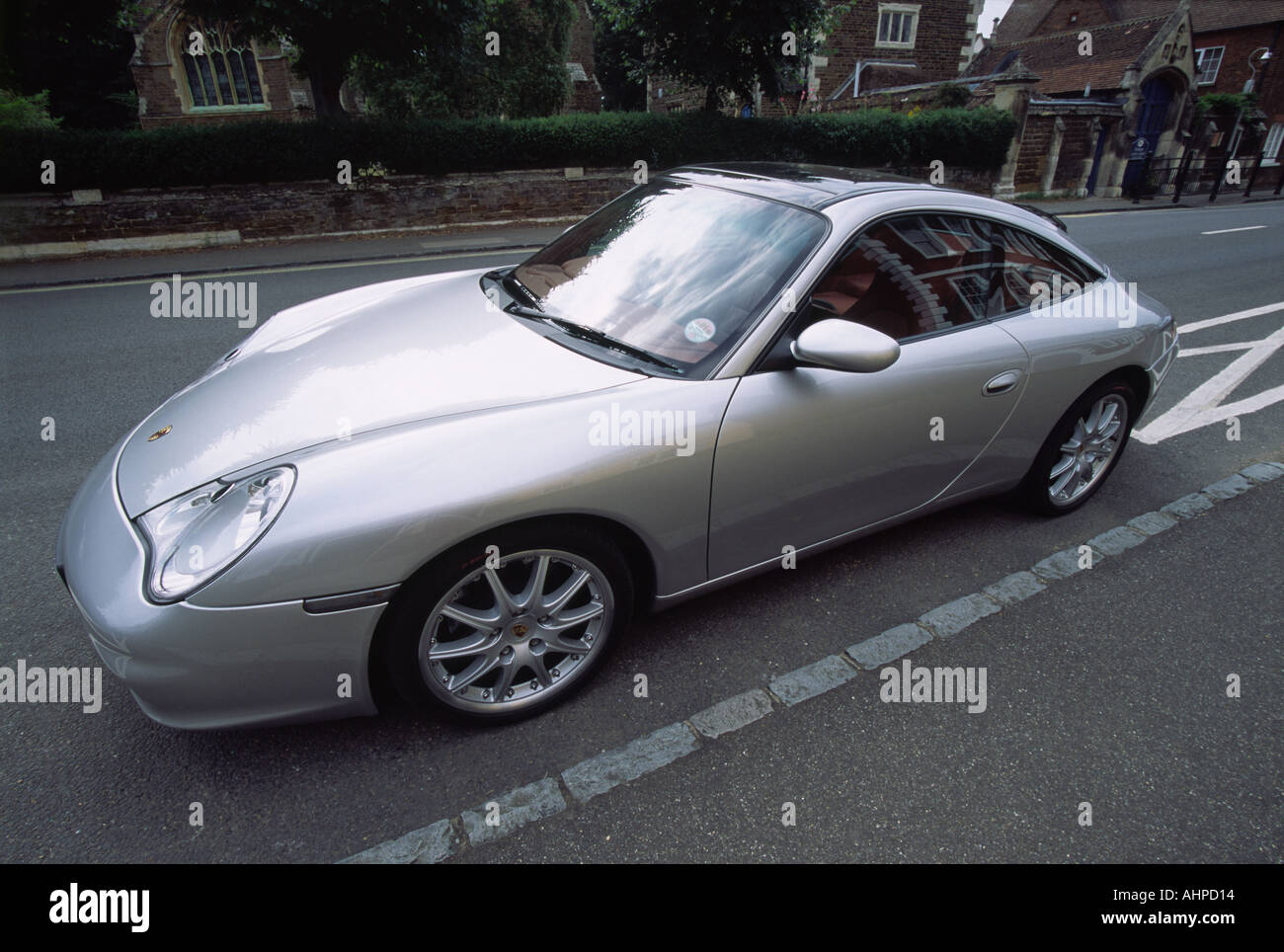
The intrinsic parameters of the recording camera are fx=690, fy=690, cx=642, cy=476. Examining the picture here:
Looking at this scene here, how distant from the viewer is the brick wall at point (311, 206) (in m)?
11.1

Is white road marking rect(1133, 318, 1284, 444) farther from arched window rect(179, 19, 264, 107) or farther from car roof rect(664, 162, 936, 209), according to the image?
arched window rect(179, 19, 264, 107)

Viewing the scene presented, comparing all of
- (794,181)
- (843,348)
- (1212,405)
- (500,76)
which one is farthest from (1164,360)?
(500,76)

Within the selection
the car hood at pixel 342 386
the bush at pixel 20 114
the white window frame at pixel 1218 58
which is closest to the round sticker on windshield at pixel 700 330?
the car hood at pixel 342 386

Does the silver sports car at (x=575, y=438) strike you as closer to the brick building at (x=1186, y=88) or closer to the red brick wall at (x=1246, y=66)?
the brick building at (x=1186, y=88)

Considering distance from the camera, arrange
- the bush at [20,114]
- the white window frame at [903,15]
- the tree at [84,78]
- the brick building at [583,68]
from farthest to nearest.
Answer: the brick building at [583,68] < the white window frame at [903,15] < the tree at [84,78] < the bush at [20,114]

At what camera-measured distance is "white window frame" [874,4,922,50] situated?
26.8 metres

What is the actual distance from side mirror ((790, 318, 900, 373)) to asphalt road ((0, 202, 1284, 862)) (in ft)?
3.55

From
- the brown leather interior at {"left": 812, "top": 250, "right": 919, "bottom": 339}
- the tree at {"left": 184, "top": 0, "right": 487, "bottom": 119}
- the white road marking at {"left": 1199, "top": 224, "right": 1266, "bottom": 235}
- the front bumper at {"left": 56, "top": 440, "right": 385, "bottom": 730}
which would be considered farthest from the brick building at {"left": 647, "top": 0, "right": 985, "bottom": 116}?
the front bumper at {"left": 56, "top": 440, "right": 385, "bottom": 730}

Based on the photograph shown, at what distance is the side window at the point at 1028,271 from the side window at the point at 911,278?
17cm

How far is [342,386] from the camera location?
221cm

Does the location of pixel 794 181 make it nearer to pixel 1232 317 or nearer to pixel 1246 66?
pixel 1232 317

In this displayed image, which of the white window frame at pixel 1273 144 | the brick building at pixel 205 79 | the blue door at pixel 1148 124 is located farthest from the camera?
the white window frame at pixel 1273 144
